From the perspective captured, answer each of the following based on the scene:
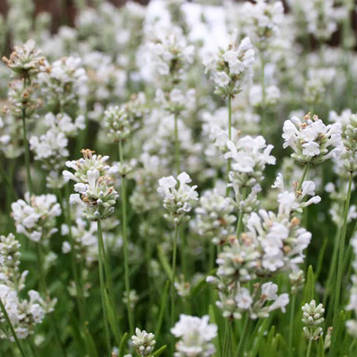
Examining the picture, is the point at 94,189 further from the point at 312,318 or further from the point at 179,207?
the point at 312,318

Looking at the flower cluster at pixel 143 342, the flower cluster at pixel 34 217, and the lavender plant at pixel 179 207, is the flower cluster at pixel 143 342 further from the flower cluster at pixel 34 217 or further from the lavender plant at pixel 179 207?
the flower cluster at pixel 34 217

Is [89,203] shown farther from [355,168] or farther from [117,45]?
[117,45]

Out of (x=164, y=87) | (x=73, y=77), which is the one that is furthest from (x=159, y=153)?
(x=73, y=77)

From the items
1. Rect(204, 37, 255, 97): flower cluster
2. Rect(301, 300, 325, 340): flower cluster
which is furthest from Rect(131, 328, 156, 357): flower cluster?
Rect(204, 37, 255, 97): flower cluster

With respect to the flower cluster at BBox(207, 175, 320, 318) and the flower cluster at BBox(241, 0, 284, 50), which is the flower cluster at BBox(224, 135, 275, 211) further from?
the flower cluster at BBox(241, 0, 284, 50)

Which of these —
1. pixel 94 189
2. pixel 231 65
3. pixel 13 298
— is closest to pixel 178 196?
pixel 94 189

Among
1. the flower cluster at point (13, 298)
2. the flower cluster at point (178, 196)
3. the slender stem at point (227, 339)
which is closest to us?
the slender stem at point (227, 339)

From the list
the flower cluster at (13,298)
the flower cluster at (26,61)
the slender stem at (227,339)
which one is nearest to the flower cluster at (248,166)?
the slender stem at (227,339)
